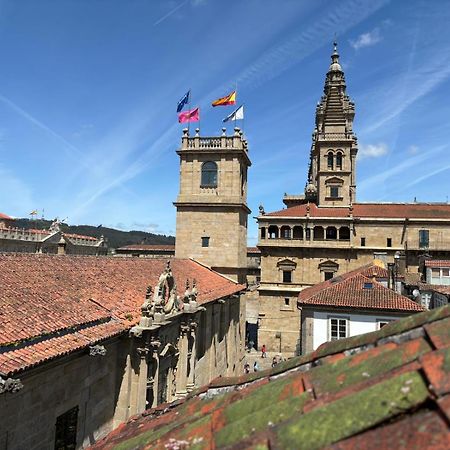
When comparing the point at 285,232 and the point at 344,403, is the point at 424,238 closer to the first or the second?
the point at 285,232

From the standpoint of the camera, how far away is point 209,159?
3419 centimetres

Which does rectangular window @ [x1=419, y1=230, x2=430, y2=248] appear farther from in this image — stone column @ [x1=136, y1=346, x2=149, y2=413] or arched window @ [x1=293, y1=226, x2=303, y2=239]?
stone column @ [x1=136, y1=346, x2=149, y2=413]

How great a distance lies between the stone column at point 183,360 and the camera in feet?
62.2

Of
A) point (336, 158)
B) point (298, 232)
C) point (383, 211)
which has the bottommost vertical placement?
point (298, 232)

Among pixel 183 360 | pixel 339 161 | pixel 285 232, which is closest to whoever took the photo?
pixel 183 360

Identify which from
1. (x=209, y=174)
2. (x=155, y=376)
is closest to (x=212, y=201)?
(x=209, y=174)

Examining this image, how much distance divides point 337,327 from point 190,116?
21041mm

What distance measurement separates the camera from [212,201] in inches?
1335

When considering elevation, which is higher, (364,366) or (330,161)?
(330,161)

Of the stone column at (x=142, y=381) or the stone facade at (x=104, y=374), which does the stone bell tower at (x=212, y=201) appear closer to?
the stone facade at (x=104, y=374)

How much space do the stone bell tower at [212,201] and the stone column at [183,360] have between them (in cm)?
1490

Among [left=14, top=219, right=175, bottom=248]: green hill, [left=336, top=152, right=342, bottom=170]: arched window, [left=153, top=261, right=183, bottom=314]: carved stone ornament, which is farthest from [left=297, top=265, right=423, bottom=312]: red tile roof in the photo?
[left=14, top=219, right=175, bottom=248]: green hill

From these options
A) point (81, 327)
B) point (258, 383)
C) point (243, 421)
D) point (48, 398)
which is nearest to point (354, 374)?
point (243, 421)

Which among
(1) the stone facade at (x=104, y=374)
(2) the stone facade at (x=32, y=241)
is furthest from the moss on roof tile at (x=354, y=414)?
(2) the stone facade at (x=32, y=241)
